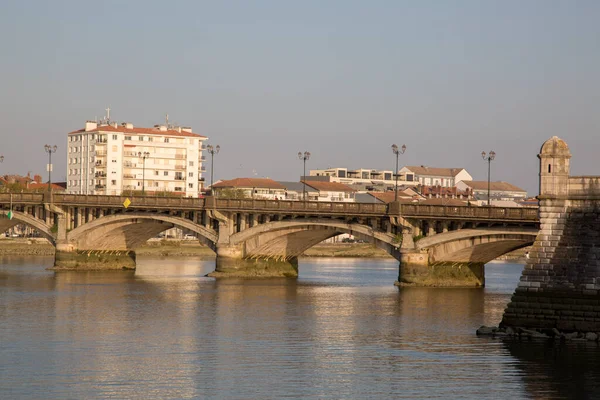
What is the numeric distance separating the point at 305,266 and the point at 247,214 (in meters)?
35.0

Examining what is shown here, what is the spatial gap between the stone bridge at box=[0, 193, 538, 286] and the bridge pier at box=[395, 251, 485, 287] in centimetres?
8

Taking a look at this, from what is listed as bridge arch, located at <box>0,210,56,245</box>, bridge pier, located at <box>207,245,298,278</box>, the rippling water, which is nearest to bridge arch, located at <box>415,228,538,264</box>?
the rippling water

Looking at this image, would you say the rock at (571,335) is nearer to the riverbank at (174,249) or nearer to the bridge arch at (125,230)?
the bridge arch at (125,230)

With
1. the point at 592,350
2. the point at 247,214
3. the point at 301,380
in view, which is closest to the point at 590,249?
the point at 592,350

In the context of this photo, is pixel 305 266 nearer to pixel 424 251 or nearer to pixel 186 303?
pixel 424 251

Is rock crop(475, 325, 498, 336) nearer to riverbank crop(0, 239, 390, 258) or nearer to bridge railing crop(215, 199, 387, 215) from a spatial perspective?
bridge railing crop(215, 199, 387, 215)

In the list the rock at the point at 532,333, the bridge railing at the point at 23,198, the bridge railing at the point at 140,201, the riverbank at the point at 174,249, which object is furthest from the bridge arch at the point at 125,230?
the rock at the point at 532,333

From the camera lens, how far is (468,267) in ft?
299

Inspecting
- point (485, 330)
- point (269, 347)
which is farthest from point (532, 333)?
point (269, 347)

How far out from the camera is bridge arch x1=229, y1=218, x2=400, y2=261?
92.8 m

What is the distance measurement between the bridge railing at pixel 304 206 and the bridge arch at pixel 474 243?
17.4 ft

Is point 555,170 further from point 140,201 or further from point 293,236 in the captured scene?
point 140,201

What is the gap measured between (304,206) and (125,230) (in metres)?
22.5

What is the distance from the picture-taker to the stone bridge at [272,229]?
86.6m
